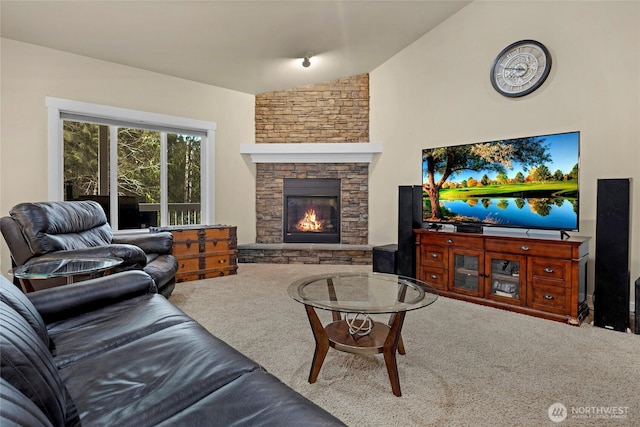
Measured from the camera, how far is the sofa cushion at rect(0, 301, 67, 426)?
0.79 metres

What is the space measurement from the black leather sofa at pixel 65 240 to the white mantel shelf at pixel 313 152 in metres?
2.47

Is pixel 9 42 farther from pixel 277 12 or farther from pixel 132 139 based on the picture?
pixel 277 12

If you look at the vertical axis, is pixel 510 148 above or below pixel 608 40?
below

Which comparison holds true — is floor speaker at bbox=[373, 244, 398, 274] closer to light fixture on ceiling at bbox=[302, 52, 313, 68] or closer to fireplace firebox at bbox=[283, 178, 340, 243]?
fireplace firebox at bbox=[283, 178, 340, 243]

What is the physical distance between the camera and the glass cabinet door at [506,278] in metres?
2.91

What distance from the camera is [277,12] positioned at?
3.33 meters

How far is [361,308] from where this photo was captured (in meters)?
1.74

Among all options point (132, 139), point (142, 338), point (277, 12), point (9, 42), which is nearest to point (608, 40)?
point (277, 12)

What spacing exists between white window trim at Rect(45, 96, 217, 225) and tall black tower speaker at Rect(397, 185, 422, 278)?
270 centimetres

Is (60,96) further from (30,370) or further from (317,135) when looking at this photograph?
(30,370)

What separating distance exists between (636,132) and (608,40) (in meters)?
0.81

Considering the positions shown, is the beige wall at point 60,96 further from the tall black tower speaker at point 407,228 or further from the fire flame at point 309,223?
the tall black tower speaker at point 407,228

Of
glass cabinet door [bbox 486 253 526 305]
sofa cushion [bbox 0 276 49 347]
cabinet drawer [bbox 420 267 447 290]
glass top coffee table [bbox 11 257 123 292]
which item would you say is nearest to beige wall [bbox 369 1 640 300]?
glass cabinet door [bbox 486 253 526 305]

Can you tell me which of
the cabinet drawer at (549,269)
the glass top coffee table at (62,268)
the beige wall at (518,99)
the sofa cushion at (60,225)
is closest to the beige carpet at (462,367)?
the cabinet drawer at (549,269)
